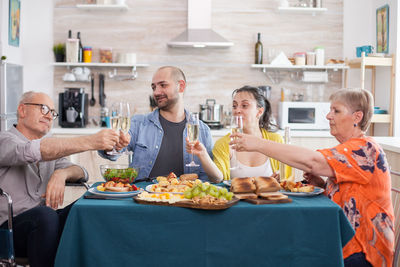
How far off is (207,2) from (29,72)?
7.13 ft

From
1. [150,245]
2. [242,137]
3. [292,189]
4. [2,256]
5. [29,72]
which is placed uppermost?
[29,72]

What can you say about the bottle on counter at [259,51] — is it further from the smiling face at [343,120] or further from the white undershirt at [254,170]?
the smiling face at [343,120]

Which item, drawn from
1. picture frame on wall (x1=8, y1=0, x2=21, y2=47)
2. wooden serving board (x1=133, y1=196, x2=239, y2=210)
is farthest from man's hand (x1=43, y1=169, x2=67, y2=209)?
picture frame on wall (x1=8, y1=0, x2=21, y2=47)

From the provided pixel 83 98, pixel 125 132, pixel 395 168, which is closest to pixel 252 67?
pixel 83 98

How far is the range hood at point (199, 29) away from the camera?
Answer: 4992 millimetres

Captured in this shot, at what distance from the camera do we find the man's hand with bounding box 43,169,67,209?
2232 mm

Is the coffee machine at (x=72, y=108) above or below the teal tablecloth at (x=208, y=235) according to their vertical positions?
above

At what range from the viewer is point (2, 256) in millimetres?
1999

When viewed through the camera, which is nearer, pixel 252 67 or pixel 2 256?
pixel 2 256

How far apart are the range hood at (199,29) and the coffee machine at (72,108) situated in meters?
1.16

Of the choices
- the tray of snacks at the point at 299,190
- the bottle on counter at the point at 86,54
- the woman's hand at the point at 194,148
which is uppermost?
the bottle on counter at the point at 86,54

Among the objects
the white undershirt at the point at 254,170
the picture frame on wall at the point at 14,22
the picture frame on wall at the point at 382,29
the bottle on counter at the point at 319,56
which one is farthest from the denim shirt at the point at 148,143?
the picture frame on wall at the point at 382,29

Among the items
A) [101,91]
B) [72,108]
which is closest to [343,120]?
[72,108]

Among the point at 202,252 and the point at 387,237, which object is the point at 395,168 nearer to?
the point at 387,237
